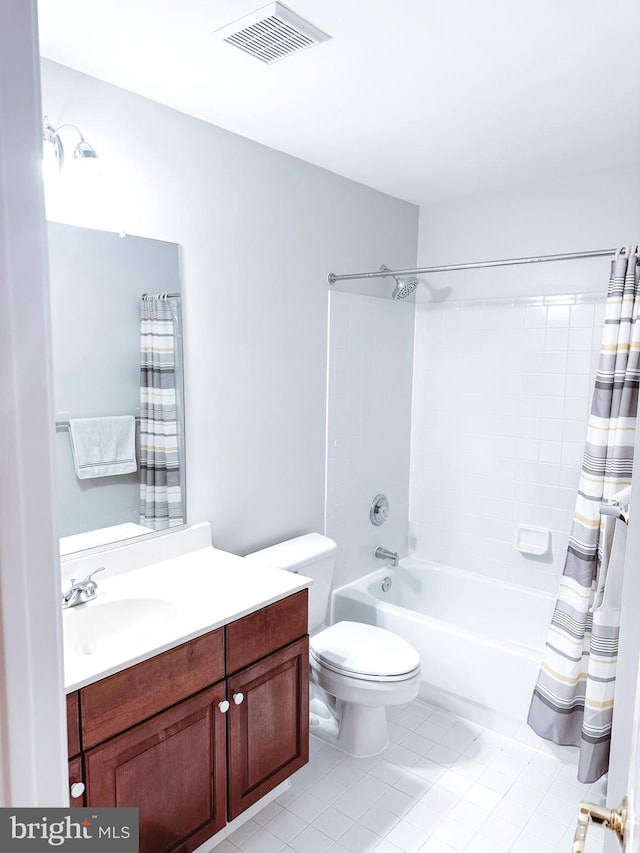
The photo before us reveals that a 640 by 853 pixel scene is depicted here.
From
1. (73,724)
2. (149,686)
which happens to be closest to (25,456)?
(73,724)

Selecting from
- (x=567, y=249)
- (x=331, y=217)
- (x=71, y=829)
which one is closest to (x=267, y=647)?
(x=71, y=829)

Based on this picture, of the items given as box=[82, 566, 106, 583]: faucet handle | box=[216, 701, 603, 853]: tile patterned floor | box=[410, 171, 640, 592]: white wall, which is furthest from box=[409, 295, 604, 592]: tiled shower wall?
box=[82, 566, 106, 583]: faucet handle

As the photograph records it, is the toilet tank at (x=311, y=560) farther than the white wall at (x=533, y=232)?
No

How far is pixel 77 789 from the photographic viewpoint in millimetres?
1482

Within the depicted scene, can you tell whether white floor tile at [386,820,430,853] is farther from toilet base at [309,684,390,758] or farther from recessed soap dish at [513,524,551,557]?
recessed soap dish at [513,524,551,557]

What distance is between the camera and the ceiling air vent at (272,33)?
1.56 meters

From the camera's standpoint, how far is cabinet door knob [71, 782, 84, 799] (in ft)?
4.84

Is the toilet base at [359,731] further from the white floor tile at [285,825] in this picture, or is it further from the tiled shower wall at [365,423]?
the tiled shower wall at [365,423]

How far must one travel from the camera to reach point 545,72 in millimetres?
1880

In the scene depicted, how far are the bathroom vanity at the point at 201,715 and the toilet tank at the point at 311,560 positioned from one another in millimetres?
319

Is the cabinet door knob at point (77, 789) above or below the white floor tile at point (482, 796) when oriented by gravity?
above

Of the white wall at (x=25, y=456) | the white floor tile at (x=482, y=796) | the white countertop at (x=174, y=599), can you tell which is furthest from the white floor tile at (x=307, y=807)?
the white wall at (x=25, y=456)

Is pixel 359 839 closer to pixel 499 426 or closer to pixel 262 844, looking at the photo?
pixel 262 844

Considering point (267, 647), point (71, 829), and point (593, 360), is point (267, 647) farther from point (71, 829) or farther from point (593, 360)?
point (593, 360)
